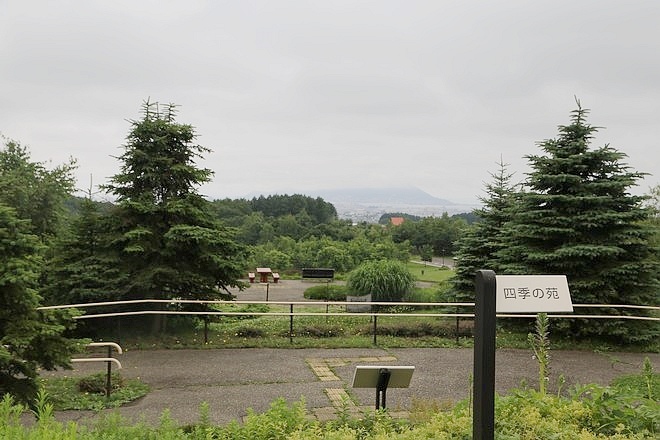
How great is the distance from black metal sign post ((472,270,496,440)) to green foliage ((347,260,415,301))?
12839 millimetres

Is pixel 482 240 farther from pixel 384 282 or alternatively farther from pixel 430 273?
pixel 430 273

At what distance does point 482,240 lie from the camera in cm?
1448

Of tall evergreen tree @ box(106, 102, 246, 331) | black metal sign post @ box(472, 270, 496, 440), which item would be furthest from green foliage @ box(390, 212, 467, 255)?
black metal sign post @ box(472, 270, 496, 440)

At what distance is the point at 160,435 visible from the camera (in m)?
3.69

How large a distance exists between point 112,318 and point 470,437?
8752mm

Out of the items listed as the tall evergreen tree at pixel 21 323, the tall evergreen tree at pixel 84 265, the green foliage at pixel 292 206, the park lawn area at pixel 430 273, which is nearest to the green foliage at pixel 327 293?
the park lawn area at pixel 430 273

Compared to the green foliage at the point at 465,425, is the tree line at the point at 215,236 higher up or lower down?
higher up

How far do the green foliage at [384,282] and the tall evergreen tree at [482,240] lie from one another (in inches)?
71.0

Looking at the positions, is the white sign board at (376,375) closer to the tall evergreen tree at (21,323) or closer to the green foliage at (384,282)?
the tall evergreen tree at (21,323)

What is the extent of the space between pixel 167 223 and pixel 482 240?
8074 mm

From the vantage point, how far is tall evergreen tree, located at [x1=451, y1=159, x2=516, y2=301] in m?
14.2

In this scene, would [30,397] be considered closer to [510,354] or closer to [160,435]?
[160,435]

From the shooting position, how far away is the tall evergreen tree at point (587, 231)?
1081 centimetres

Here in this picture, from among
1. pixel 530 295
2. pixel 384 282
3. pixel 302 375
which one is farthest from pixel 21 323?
pixel 384 282
